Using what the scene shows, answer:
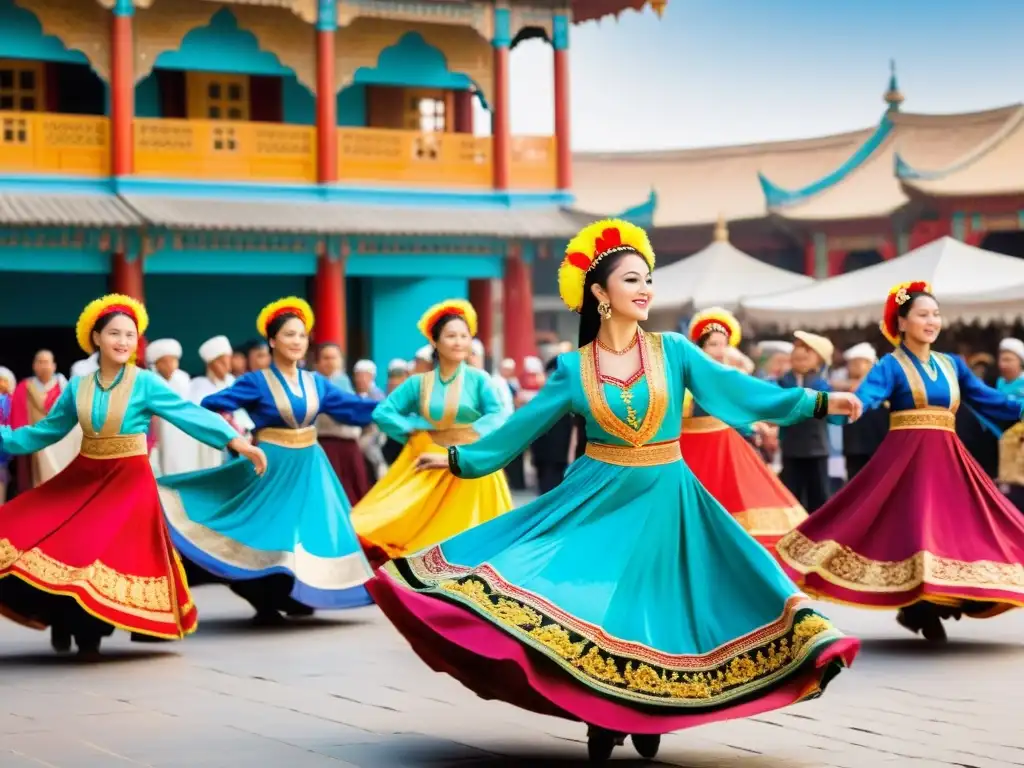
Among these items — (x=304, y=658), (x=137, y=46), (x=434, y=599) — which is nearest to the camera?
(x=434, y=599)

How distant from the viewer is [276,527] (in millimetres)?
9875

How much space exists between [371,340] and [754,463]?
14.2 metres

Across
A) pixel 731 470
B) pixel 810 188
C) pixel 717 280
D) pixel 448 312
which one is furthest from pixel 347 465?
pixel 810 188

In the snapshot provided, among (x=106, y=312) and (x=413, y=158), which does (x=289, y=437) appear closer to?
(x=106, y=312)

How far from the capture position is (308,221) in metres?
22.8

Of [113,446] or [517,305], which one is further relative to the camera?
[517,305]

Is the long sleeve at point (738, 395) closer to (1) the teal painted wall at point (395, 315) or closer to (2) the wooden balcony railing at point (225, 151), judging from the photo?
(2) the wooden balcony railing at point (225, 151)

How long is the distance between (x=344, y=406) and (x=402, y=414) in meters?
0.69

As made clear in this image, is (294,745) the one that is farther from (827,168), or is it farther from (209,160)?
(827,168)

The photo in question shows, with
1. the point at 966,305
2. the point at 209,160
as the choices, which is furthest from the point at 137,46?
the point at 966,305

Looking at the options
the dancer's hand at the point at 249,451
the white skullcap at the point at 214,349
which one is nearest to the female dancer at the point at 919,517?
the dancer's hand at the point at 249,451

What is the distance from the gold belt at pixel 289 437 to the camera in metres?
10.0

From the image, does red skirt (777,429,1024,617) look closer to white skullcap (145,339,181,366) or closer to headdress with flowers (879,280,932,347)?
headdress with flowers (879,280,932,347)

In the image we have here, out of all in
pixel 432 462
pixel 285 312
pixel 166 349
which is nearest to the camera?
pixel 432 462
